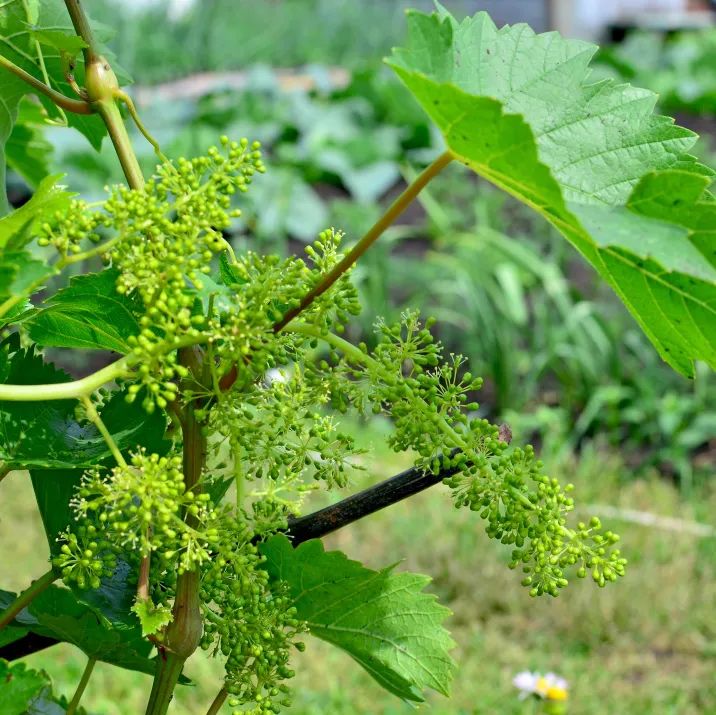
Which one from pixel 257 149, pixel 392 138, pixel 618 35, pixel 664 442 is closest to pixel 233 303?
pixel 257 149

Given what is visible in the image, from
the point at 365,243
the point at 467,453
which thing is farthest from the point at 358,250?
the point at 467,453

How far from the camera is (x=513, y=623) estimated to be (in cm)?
326

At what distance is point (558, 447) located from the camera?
408 centimetres

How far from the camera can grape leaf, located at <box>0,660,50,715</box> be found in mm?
700

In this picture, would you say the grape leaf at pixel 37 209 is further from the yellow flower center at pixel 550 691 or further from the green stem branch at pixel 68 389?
the yellow flower center at pixel 550 691

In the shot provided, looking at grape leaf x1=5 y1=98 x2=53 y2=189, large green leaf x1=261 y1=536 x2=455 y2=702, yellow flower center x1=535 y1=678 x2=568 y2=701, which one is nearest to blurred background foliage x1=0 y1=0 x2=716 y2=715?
grape leaf x1=5 y1=98 x2=53 y2=189

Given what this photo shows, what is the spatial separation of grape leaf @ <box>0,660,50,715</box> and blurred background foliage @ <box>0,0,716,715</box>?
0.32m

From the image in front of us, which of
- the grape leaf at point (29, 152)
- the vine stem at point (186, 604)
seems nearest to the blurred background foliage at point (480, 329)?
the grape leaf at point (29, 152)

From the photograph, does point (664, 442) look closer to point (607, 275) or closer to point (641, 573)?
point (641, 573)

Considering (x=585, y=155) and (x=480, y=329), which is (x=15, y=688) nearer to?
(x=585, y=155)

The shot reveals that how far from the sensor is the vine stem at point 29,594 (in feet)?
2.42

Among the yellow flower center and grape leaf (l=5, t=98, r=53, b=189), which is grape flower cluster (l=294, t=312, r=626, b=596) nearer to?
grape leaf (l=5, t=98, r=53, b=189)

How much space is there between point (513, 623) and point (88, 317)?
9.02 ft

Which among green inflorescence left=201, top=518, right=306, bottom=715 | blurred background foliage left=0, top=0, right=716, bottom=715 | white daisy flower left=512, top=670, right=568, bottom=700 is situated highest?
green inflorescence left=201, top=518, right=306, bottom=715
